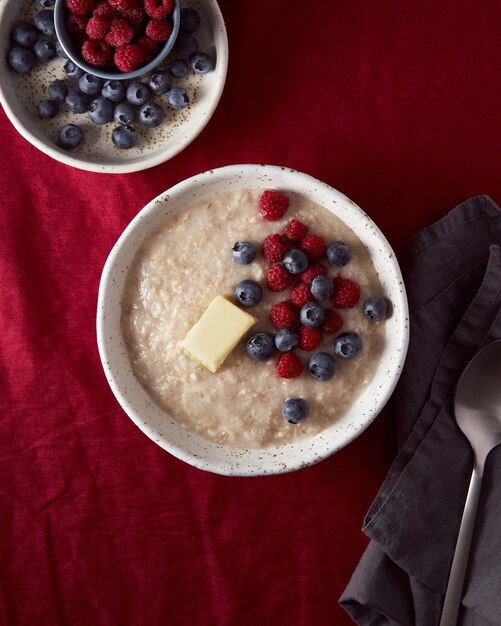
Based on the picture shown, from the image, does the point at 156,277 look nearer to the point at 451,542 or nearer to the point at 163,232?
the point at 163,232

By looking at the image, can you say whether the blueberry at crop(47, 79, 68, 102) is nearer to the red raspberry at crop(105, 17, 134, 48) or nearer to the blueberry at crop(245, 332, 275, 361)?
the red raspberry at crop(105, 17, 134, 48)

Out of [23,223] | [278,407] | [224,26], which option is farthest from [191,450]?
[224,26]

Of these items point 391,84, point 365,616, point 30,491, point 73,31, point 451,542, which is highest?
point 73,31

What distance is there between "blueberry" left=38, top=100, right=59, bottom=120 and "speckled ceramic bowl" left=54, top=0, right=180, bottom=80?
0.13 metres

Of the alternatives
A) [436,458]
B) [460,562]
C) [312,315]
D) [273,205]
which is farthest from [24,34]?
[460,562]

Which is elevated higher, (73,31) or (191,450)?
(73,31)

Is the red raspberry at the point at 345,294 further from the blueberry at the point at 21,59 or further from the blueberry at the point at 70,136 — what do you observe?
the blueberry at the point at 21,59

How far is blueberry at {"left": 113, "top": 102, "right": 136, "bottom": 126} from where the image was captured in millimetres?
1671

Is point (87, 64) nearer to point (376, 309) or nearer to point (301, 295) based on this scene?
point (301, 295)

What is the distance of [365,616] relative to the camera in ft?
5.59

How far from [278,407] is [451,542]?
21.1 inches

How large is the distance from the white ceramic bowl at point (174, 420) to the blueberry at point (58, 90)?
392 mm

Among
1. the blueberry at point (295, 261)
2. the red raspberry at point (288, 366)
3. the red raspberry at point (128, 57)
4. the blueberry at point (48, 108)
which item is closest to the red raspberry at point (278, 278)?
the blueberry at point (295, 261)

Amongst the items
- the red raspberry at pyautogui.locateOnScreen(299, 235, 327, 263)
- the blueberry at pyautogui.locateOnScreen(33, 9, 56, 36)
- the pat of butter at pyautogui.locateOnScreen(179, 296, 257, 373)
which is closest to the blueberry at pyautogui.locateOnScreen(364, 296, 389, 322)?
the red raspberry at pyautogui.locateOnScreen(299, 235, 327, 263)
